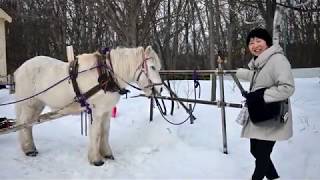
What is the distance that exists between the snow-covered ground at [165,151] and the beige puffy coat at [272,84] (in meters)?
1.18

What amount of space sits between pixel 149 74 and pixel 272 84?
6.06 ft

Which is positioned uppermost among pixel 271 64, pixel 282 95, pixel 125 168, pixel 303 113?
pixel 271 64

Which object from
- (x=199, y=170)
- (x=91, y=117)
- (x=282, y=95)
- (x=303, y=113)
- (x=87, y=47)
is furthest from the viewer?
(x=87, y=47)

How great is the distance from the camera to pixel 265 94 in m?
4.12

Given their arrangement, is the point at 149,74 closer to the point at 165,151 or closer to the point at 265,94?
the point at 165,151

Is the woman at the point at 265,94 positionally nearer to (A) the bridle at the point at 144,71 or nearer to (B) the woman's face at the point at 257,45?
(B) the woman's face at the point at 257,45

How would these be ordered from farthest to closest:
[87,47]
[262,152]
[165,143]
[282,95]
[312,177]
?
[87,47] < [165,143] < [312,177] < [262,152] < [282,95]

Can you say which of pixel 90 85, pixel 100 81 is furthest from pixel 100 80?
pixel 90 85

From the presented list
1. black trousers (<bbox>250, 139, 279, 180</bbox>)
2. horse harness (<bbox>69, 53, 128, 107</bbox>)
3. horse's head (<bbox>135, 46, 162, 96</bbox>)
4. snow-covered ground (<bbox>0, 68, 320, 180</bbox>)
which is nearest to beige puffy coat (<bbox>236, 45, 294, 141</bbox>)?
black trousers (<bbox>250, 139, 279, 180</bbox>)

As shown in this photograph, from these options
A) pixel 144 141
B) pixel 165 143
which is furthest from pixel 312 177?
pixel 144 141

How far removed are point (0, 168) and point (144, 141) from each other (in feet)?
7.39

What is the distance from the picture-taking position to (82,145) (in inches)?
275

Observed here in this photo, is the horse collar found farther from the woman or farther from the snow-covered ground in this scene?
the woman

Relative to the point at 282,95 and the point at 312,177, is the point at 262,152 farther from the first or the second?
the point at 312,177
